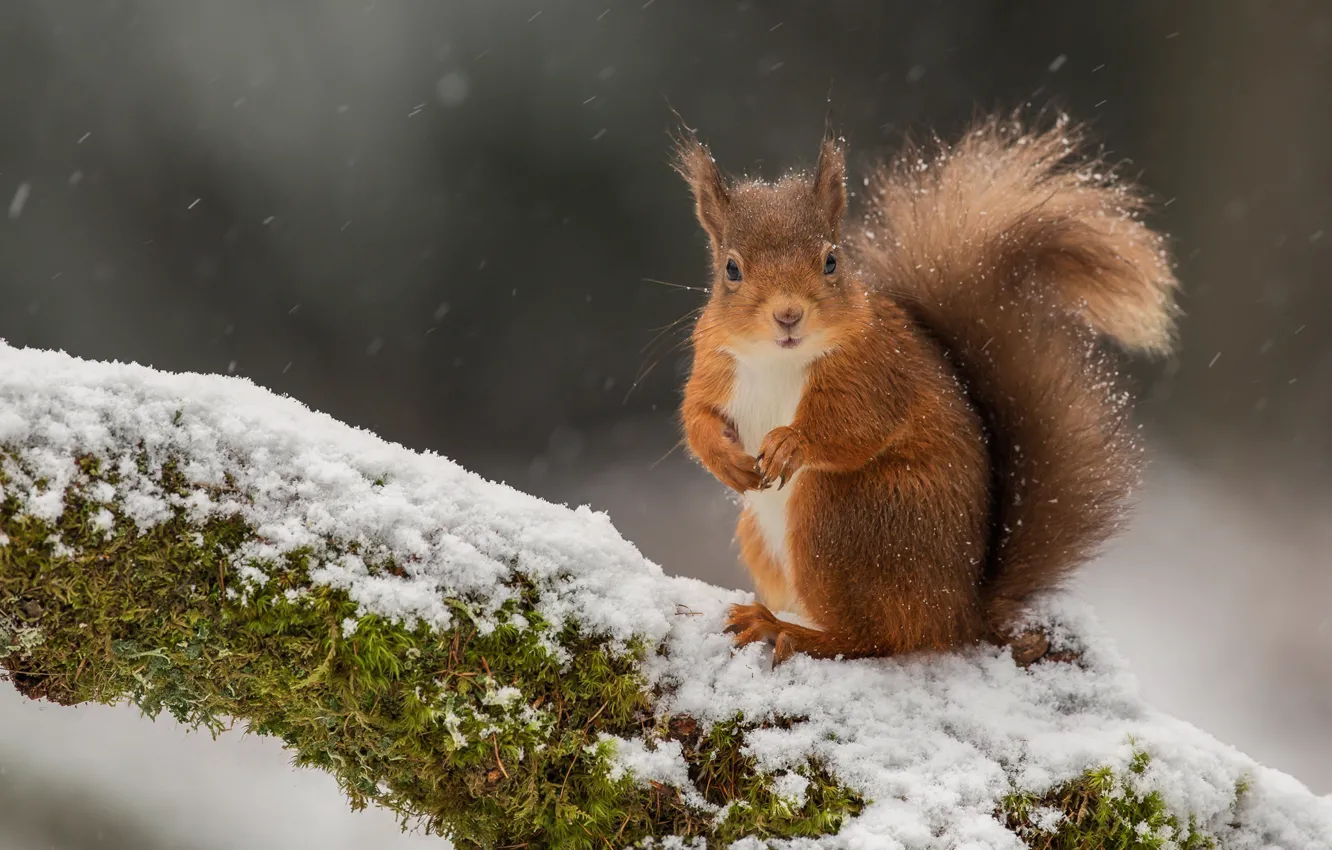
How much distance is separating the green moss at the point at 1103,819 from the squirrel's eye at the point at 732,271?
1025 millimetres

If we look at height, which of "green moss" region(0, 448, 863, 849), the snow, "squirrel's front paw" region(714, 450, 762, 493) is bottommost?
"green moss" region(0, 448, 863, 849)

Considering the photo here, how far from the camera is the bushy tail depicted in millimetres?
1998

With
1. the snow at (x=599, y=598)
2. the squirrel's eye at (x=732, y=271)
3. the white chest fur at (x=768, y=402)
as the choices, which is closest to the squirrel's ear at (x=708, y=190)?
the squirrel's eye at (x=732, y=271)

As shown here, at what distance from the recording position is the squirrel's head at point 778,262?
72.4 inches

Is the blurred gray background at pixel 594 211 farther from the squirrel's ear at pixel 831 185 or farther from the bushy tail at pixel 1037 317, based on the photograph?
the squirrel's ear at pixel 831 185

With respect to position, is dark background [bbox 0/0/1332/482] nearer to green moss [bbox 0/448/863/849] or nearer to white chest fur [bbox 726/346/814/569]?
white chest fur [bbox 726/346/814/569]

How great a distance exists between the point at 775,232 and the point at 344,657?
1.10 metres

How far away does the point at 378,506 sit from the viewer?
4.53ft

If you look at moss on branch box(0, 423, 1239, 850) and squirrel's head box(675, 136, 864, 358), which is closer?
moss on branch box(0, 423, 1239, 850)

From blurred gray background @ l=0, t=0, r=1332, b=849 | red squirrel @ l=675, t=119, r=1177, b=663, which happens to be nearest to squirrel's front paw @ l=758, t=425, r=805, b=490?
red squirrel @ l=675, t=119, r=1177, b=663

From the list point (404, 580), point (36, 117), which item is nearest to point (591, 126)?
point (36, 117)

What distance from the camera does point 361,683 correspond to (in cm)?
129

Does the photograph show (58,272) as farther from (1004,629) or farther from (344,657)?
(1004,629)

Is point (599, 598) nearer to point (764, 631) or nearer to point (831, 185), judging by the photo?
point (764, 631)
